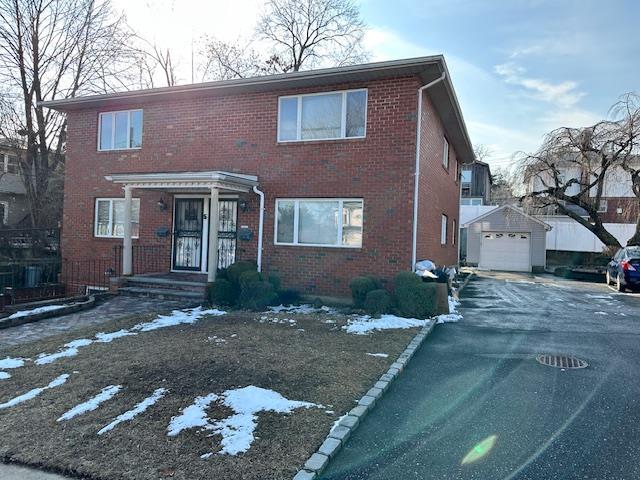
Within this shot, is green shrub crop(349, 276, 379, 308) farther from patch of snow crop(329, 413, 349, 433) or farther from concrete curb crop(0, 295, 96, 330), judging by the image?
concrete curb crop(0, 295, 96, 330)

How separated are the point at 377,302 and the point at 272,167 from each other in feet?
14.8

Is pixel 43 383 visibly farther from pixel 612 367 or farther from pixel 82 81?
pixel 82 81

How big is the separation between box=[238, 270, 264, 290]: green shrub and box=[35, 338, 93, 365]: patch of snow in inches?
145

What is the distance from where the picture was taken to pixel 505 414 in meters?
4.47

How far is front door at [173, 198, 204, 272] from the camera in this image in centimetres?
1268

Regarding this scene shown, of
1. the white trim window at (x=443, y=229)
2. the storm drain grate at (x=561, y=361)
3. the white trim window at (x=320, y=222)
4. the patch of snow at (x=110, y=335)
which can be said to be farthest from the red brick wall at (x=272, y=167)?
the white trim window at (x=443, y=229)

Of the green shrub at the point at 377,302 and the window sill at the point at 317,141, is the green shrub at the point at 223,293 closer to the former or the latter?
the green shrub at the point at 377,302

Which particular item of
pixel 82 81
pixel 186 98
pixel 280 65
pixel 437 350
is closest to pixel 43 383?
pixel 437 350

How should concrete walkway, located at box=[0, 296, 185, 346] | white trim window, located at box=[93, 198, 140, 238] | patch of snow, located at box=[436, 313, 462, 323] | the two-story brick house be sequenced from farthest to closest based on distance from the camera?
white trim window, located at box=[93, 198, 140, 238] < the two-story brick house < patch of snow, located at box=[436, 313, 462, 323] < concrete walkway, located at box=[0, 296, 185, 346]

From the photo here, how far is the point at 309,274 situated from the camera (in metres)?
11.0

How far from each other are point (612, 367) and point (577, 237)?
25.8m

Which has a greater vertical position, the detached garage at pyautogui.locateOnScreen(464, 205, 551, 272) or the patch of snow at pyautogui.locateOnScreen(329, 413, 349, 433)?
the detached garage at pyautogui.locateOnScreen(464, 205, 551, 272)

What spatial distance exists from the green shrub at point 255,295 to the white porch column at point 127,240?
3.85m

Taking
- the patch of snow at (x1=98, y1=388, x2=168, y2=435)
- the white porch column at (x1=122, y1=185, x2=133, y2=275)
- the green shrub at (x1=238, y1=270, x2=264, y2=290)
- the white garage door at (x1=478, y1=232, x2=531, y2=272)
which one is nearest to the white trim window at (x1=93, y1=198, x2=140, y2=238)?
the white porch column at (x1=122, y1=185, x2=133, y2=275)
